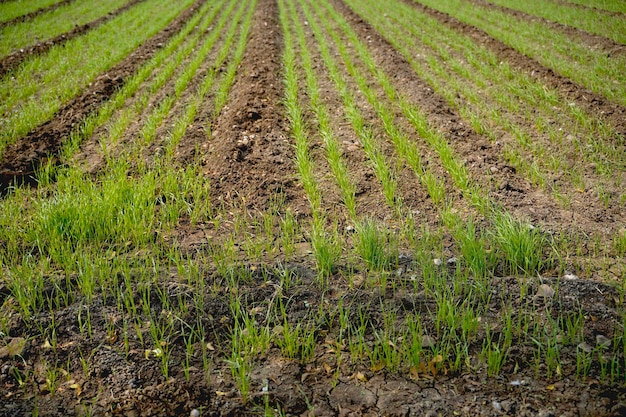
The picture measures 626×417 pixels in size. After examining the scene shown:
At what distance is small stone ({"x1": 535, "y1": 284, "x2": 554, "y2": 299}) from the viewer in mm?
2877

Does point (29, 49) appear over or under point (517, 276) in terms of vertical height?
over

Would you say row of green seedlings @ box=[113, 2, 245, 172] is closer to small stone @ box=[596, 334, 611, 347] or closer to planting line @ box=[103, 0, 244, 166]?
planting line @ box=[103, 0, 244, 166]

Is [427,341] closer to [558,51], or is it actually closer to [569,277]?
[569,277]

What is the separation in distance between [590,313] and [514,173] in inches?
88.5

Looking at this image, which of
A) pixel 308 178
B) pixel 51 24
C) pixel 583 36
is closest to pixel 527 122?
pixel 308 178

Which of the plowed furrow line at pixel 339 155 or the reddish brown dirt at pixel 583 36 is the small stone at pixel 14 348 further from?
the reddish brown dirt at pixel 583 36

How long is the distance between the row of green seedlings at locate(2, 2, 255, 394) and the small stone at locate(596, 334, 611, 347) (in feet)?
7.50

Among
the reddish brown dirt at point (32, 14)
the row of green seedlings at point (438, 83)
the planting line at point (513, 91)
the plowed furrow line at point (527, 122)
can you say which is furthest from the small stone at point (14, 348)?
the reddish brown dirt at point (32, 14)

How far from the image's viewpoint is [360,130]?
5.65 meters

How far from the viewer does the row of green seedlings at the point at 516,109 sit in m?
4.83

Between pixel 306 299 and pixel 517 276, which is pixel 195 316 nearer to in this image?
pixel 306 299

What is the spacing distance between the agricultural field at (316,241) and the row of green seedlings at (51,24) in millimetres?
3819

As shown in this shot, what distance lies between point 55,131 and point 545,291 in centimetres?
576

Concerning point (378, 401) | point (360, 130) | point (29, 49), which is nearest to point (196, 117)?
point (360, 130)
